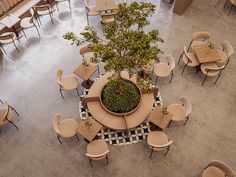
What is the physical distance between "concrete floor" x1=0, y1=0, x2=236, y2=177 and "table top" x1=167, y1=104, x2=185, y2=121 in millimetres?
423

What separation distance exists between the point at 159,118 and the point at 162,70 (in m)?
1.68

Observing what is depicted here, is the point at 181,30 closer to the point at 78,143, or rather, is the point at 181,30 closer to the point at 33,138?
the point at 78,143

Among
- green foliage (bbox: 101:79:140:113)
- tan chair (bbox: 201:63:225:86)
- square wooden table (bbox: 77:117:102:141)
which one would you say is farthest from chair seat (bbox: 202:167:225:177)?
tan chair (bbox: 201:63:225:86)

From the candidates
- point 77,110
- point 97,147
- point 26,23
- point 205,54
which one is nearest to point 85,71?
point 77,110

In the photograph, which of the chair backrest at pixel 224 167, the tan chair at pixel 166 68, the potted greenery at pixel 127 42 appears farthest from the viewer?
the tan chair at pixel 166 68

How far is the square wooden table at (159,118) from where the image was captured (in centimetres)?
612

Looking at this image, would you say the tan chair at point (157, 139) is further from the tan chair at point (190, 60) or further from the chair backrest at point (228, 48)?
the chair backrest at point (228, 48)

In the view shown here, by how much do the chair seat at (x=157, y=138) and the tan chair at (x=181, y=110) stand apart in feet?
1.65

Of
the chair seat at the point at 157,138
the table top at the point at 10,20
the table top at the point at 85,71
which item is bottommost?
the chair seat at the point at 157,138

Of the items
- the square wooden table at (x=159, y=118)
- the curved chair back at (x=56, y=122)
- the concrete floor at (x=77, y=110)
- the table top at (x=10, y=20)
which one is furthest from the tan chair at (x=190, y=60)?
the table top at (x=10, y=20)

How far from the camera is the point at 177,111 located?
6512 mm

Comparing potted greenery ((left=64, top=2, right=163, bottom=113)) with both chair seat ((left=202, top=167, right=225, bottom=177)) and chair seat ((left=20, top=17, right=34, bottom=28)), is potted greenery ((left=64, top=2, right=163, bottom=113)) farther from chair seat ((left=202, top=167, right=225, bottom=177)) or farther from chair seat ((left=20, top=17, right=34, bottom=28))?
chair seat ((left=20, top=17, right=34, bottom=28))

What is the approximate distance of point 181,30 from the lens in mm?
8891

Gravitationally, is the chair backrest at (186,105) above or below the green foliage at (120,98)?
below
